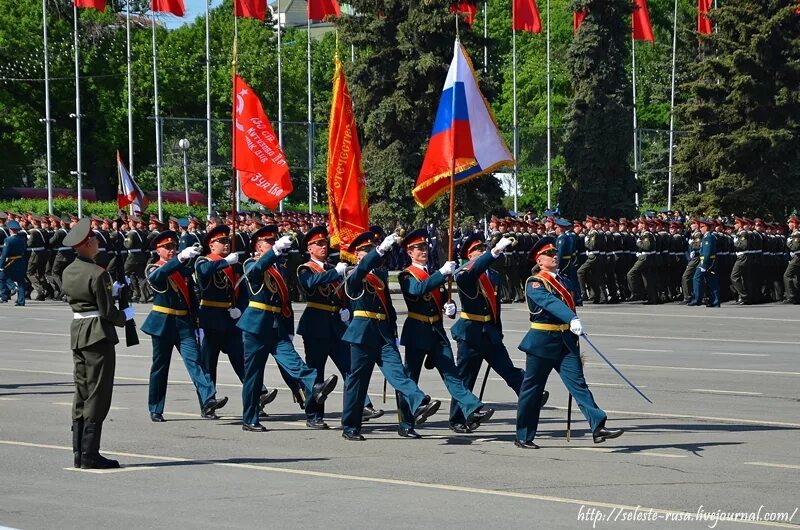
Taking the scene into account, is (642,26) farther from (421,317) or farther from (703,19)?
(421,317)

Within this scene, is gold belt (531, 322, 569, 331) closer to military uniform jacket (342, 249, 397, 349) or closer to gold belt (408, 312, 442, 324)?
gold belt (408, 312, 442, 324)

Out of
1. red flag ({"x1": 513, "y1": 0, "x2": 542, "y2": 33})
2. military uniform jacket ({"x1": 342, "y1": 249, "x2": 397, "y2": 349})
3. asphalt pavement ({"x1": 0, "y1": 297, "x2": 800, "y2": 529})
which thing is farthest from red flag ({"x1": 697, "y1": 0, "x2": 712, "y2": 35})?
military uniform jacket ({"x1": 342, "y1": 249, "x2": 397, "y2": 349})

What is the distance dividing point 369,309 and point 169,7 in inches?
1400

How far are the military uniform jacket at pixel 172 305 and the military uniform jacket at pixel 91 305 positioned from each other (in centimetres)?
305

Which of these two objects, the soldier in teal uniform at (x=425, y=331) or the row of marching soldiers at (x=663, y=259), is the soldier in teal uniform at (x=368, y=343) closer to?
the soldier in teal uniform at (x=425, y=331)

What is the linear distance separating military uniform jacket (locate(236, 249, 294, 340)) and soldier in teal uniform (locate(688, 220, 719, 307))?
703 inches

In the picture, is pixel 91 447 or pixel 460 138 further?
pixel 460 138

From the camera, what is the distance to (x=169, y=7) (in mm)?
46688

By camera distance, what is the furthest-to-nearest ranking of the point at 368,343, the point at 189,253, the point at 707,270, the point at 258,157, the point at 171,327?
the point at 707,270, the point at 258,157, the point at 171,327, the point at 189,253, the point at 368,343

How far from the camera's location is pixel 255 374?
13.3 meters

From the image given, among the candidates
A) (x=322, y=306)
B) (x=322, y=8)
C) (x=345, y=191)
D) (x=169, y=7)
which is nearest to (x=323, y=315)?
(x=322, y=306)

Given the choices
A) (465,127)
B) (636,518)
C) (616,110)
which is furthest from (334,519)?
(616,110)

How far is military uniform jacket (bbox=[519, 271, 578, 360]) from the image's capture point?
12.0m

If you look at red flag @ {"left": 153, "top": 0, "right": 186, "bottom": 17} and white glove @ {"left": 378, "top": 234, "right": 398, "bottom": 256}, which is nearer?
white glove @ {"left": 378, "top": 234, "right": 398, "bottom": 256}
